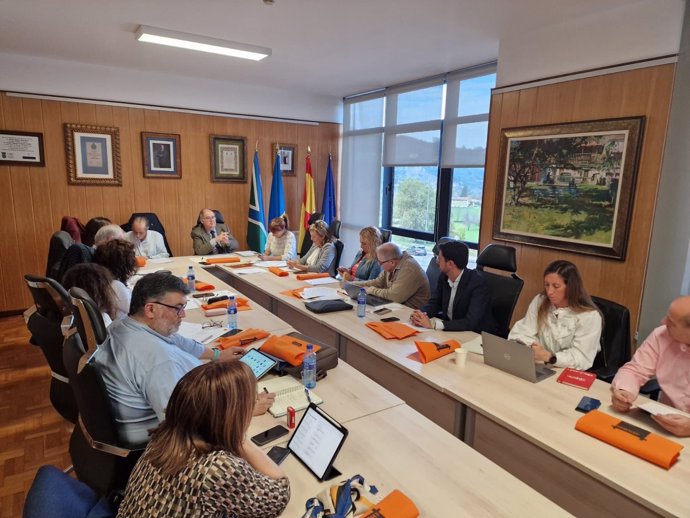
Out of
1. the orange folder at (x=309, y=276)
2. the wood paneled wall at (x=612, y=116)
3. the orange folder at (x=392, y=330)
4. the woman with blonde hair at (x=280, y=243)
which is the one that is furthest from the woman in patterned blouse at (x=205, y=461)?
the woman with blonde hair at (x=280, y=243)

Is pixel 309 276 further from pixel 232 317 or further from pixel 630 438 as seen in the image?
pixel 630 438

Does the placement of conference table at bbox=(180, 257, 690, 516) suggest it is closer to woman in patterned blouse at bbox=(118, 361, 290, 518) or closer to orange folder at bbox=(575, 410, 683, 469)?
orange folder at bbox=(575, 410, 683, 469)

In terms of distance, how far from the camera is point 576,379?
1898 millimetres

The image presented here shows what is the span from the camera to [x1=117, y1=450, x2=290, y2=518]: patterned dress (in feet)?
3.13

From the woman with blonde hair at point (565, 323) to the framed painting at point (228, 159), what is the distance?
4.68 meters

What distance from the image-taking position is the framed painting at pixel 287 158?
6.23 meters

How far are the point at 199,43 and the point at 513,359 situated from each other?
3.60 m

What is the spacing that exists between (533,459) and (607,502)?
0.26 metres

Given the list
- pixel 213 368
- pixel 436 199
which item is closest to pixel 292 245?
pixel 436 199

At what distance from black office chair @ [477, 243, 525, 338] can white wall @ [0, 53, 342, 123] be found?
429 cm

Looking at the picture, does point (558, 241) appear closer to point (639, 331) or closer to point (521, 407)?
point (639, 331)

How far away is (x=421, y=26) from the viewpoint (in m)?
3.36

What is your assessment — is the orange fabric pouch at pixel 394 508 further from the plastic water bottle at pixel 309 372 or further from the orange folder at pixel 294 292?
the orange folder at pixel 294 292

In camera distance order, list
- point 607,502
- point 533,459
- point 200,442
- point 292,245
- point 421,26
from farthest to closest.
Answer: point 292,245
point 421,26
point 533,459
point 607,502
point 200,442
